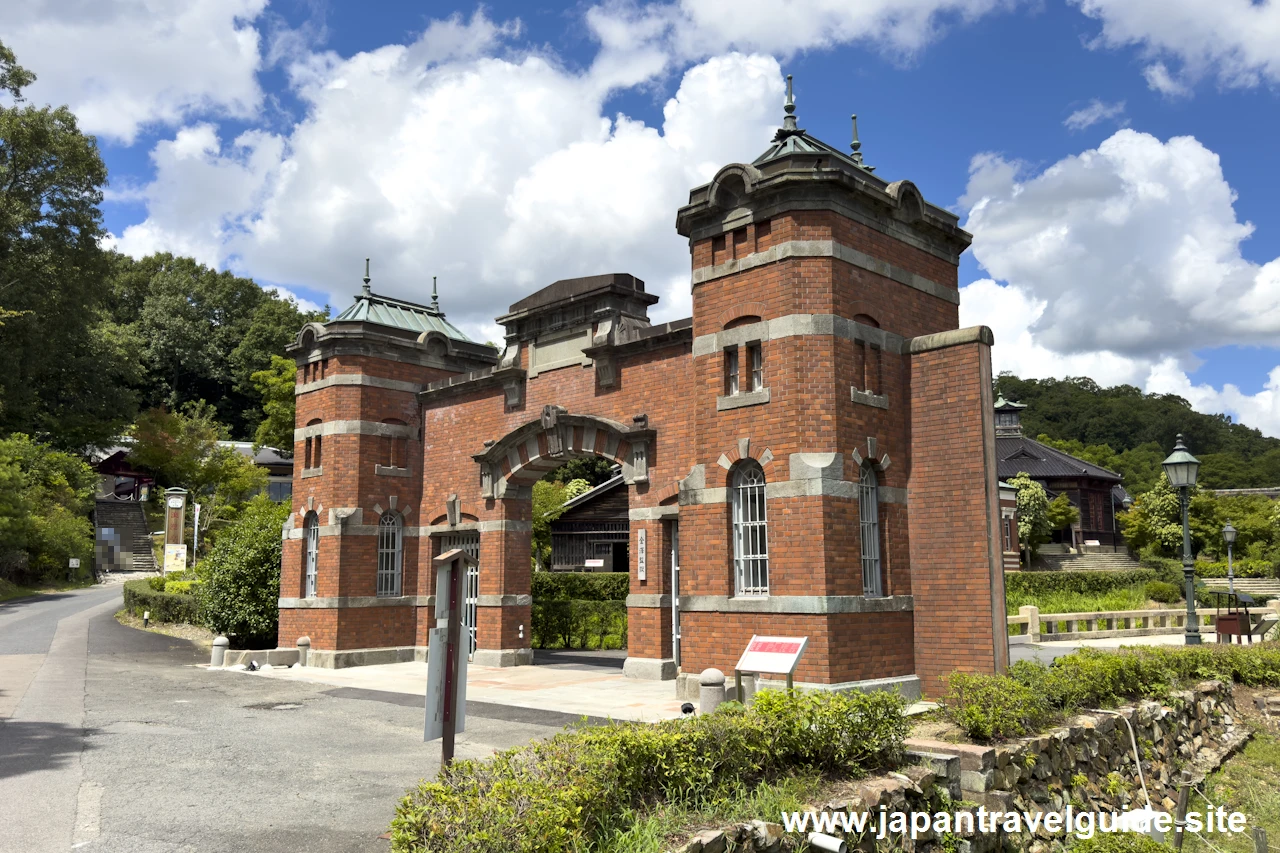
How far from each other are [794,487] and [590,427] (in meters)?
6.22

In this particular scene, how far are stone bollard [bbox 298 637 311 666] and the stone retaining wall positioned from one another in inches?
624

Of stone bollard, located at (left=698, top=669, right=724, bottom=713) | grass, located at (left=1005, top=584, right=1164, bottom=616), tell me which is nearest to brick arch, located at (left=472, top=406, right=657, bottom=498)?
stone bollard, located at (left=698, top=669, right=724, bottom=713)

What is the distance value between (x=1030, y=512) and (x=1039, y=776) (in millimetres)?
43626

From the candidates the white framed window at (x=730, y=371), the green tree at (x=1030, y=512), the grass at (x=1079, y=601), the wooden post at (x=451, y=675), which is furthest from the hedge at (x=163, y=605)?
the green tree at (x=1030, y=512)

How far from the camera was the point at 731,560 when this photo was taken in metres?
13.6

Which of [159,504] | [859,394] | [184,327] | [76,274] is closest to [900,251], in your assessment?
[859,394]

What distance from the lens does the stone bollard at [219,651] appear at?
799 inches

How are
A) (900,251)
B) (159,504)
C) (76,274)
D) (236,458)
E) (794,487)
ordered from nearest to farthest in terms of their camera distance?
(794,487)
(900,251)
(76,274)
(236,458)
(159,504)

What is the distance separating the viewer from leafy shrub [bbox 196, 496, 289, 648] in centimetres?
2245

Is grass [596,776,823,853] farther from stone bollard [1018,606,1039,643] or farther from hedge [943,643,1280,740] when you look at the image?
stone bollard [1018,606,1039,643]

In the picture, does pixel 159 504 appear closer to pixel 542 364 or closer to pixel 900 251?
pixel 542 364

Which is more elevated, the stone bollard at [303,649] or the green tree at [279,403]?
the green tree at [279,403]

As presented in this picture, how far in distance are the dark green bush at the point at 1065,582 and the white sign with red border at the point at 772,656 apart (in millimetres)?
26960

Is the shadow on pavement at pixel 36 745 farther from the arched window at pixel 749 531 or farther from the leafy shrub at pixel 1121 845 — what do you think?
the leafy shrub at pixel 1121 845
